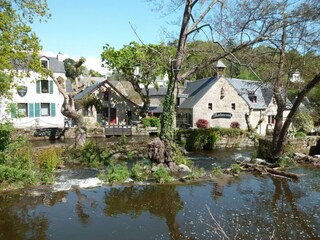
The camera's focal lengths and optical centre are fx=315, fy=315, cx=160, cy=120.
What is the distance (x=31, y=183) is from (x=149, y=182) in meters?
4.66

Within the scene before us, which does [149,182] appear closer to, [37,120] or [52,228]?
[52,228]

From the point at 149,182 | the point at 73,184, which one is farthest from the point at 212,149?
the point at 73,184

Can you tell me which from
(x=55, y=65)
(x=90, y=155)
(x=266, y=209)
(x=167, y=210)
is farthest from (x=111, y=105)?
(x=266, y=209)

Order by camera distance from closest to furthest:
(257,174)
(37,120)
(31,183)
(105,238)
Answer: (105,238) → (31,183) → (257,174) → (37,120)

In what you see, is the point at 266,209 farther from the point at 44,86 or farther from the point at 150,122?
the point at 44,86

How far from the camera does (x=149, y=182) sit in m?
13.2

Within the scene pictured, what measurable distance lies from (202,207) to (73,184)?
569 centimetres

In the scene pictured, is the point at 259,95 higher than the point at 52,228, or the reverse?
the point at 259,95

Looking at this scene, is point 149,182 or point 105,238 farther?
point 149,182

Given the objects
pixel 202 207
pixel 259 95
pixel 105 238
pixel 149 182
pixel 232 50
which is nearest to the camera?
pixel 105 238

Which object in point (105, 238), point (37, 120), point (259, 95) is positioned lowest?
point (105, 238)

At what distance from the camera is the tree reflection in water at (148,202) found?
30.5 ft

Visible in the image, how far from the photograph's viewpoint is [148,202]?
10.6 m

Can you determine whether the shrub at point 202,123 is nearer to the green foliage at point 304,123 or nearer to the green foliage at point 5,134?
the green foliage at point 304,123
